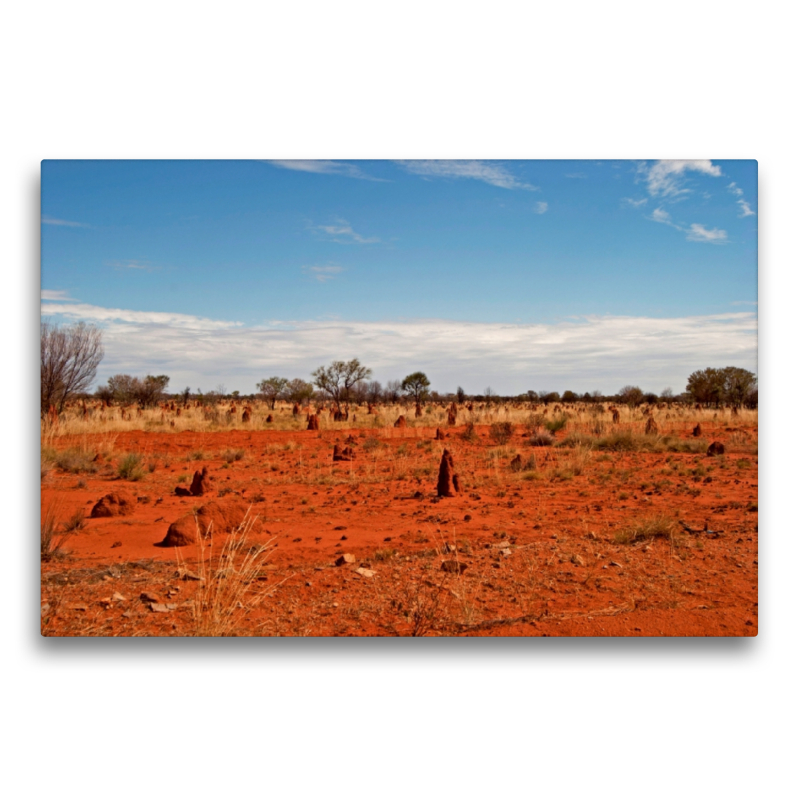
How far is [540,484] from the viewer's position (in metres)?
9.78

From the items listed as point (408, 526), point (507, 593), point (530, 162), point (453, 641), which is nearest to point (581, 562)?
point (507, 593)

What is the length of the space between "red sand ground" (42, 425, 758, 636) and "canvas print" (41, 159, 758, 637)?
30mm

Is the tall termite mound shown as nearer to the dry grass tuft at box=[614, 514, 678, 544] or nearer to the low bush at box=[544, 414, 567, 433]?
the dry grass tuft at box=[614, 514, 678, 544]

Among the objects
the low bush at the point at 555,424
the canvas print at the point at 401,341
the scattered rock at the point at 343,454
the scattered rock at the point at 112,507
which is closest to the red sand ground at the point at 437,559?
the canvas print at the point at 401,341

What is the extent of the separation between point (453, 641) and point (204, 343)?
176 inches

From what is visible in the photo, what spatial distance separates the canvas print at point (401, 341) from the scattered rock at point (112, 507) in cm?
3

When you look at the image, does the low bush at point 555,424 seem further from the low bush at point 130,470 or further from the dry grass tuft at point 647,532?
the low bush at point 130,470

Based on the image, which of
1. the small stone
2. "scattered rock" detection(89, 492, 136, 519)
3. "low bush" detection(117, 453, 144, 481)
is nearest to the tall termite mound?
the small stone

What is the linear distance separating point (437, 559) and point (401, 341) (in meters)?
3.17

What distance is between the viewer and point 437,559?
548cm

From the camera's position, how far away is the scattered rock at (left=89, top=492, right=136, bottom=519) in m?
7.09

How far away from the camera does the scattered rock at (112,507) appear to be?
7.09 metres
